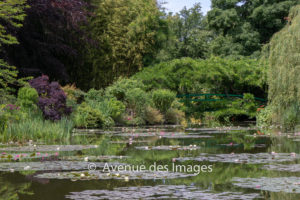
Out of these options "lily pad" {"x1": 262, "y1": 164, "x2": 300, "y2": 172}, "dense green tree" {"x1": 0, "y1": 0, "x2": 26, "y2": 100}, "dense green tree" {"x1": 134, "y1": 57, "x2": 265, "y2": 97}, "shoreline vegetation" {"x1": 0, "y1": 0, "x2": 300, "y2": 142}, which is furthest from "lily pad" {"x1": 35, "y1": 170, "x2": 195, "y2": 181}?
"dense green tree" {"x1": 134, "y1": 57, "x2": 265, "y2": 97}

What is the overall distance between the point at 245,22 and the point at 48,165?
93.9ft

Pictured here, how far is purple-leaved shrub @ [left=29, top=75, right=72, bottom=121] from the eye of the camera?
16.4m

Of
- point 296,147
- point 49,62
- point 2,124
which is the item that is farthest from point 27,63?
point 296,147

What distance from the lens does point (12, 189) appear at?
5.86 m

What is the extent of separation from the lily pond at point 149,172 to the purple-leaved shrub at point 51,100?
5.57m

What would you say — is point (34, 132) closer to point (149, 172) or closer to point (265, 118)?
point (149, 172)

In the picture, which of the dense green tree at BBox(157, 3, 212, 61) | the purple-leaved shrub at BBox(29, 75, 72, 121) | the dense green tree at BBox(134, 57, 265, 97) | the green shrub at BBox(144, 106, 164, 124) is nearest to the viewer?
the purple-leaved shrub at BBox(29, 75, 72, 121)

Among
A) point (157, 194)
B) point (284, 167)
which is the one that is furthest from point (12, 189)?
point (284, 167)

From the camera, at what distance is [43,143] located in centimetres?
1173

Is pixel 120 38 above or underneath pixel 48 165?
above

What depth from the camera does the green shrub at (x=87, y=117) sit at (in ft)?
61.1

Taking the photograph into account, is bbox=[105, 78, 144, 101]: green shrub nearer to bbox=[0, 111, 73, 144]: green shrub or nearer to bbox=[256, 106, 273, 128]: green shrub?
bbox=[256, 106, 273, 128]: green shrub

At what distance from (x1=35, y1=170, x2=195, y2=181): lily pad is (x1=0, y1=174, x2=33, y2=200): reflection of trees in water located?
0.47m

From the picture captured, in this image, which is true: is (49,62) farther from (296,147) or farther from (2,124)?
(296,147)
